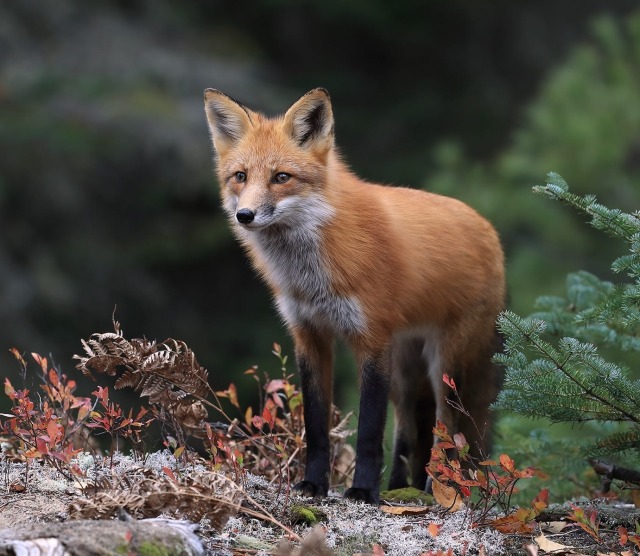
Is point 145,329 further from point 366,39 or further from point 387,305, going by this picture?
point 387,305

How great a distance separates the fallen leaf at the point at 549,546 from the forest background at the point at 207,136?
Answer: 6976 millimetres

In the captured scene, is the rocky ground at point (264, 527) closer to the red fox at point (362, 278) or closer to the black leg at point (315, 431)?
the black leg at point (315, 431)

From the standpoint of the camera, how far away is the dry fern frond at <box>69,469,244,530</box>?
372cm

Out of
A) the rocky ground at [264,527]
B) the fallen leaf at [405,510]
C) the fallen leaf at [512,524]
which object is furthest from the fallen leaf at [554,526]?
the fallen leaf at [405,510]

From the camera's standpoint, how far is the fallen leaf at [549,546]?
3922mm

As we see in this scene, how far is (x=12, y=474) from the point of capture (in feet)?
14.9

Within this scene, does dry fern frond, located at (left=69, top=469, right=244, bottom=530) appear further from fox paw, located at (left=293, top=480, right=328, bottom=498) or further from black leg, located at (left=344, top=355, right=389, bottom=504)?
black leg, located at (left=344, top=355, right=389, bottom=504)

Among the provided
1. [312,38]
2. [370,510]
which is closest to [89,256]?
[312,38]

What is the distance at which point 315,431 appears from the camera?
5051 millimetres

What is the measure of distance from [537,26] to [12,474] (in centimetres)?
1861

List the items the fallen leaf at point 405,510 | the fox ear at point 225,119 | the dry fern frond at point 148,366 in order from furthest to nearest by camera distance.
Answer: the fox ear at point 225,119 < the dry fern frond at point 148,366 < the fallen leaf at point 405,510

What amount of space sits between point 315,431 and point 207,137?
37.5ft

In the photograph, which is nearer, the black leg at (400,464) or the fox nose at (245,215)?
the fox nose at (245,215)

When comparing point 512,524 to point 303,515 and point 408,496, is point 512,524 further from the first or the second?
point 408,496
